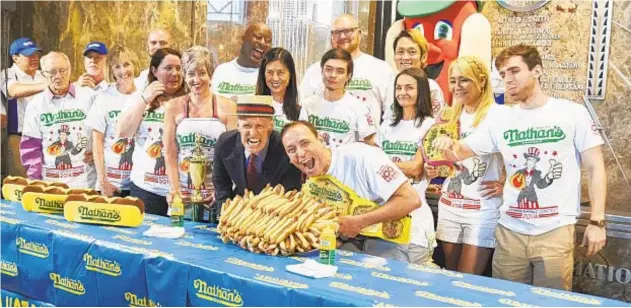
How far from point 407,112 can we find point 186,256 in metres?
1.49

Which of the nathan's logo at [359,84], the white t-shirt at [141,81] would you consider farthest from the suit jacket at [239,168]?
the white t-shirt at [141,81]

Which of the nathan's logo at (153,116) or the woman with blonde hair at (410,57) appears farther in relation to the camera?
the nathan's logo at (153,116)

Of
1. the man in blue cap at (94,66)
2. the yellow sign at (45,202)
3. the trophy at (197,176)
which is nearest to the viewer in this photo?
the yellow sign at (45,202)

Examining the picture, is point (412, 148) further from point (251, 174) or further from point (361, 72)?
point (251, 174)

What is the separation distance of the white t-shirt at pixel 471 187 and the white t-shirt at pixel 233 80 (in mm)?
1354

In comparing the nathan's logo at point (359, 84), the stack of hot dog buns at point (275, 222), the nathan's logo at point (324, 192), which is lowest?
the stack of hot dog buns at point (275, 222)

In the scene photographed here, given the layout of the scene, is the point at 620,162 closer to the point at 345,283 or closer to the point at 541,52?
the point at 541,52

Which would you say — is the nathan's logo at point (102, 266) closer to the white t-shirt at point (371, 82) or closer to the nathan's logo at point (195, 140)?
the nathan's logo at point (195, 140)

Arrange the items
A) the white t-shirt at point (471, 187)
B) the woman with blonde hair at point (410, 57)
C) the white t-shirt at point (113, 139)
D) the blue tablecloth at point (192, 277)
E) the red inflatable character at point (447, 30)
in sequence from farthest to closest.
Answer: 1. the white t-shirt at point (113, 139)
2. the woman with blonde hair at point (410, 57)
3. the red inflatable character at point (447, 30)
4. the white t-shirt at point (471, 187)
5. the blue tablecloth at point (192, 277)

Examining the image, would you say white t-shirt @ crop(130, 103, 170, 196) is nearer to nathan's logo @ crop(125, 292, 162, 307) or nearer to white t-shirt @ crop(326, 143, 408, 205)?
white t-shirt @ crop(326, 143, 408, 205)

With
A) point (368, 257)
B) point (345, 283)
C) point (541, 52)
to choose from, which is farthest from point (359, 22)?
point (345, 283)

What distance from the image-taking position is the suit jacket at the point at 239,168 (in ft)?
13.2

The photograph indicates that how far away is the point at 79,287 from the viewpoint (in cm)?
330

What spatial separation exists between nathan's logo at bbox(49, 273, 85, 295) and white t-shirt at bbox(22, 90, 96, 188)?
209 centimetres
